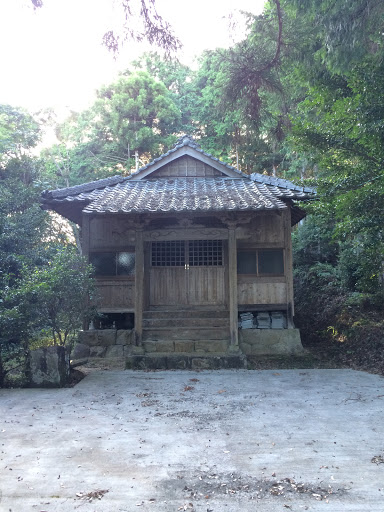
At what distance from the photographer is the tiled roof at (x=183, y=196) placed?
340 inches

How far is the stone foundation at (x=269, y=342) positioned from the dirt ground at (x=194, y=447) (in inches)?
94.3

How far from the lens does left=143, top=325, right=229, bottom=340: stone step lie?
9336 millimetres

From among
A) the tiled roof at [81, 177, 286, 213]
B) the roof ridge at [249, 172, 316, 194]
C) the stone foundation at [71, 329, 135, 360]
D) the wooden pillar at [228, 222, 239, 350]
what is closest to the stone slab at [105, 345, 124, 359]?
the stone foundation at [71, 329, 135, 360]

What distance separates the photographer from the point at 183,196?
971 centimetres

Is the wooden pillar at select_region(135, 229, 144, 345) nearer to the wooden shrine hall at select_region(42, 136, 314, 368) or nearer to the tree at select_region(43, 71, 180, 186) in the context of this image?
the wooden shrine hall at select_region(42, 136, 314, 368)

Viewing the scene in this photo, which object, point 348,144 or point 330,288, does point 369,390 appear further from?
point 330,288

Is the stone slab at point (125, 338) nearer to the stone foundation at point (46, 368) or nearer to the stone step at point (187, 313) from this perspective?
the stone step at point (187, 313)

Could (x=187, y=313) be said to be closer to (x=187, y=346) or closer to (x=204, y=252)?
(x=187, y=346)

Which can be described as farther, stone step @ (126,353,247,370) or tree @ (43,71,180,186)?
tree @ (43,71,180,186)

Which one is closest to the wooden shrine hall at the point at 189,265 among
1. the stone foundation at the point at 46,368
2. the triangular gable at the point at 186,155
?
the triangular gable at the point at 186,155

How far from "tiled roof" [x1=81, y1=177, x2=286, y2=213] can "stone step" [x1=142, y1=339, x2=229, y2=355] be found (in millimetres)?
3117

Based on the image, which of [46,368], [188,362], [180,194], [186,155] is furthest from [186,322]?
[186,155]

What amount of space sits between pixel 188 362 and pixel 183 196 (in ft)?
13.3

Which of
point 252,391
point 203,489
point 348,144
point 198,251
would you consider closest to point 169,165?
point 198,251
